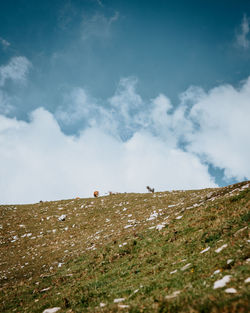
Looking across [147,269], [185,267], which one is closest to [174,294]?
[185,267]

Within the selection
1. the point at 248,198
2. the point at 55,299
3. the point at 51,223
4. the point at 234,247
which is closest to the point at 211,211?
the point at 248,198

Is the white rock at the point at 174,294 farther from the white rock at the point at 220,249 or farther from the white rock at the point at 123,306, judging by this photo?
the white rock at the point at 220,249

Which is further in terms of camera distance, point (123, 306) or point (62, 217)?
point (62, 217)

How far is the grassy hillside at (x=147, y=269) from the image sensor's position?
580 centimetres

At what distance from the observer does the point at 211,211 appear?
13.2m

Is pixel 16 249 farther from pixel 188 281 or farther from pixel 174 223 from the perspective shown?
pixel 188 281

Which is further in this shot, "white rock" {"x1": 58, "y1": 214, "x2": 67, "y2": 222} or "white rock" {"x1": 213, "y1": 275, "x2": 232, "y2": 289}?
"white rock" {"x1": 58, "y1": 214, "x2": 67, "y2": 222}

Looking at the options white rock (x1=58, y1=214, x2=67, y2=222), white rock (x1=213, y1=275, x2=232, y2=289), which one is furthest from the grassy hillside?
white rock (x1=58, y1=214, x2=67, y2=222)

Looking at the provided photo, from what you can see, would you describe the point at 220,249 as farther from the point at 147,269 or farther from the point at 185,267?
the point at 147,269

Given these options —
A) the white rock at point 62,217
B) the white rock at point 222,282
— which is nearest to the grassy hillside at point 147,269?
the white rock at point 222,282

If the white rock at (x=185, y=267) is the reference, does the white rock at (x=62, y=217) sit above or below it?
above

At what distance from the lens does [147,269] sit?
32.0 feet

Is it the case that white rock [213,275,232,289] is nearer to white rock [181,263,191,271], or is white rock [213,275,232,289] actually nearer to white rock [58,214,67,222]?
white rock [181,263,191,271]

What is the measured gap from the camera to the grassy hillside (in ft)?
19.0
